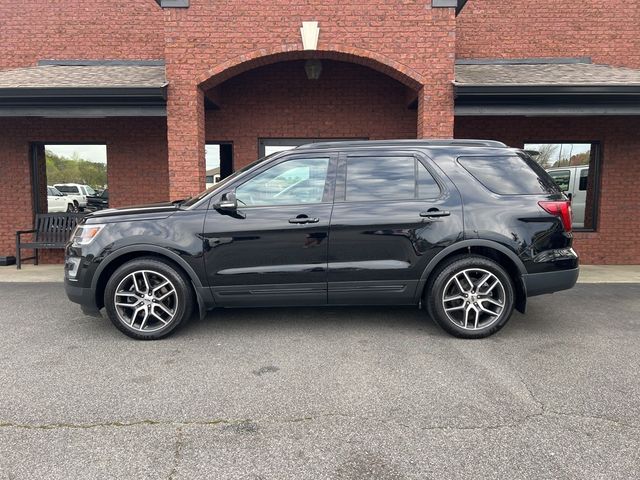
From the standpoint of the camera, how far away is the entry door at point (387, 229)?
4301 millimetres

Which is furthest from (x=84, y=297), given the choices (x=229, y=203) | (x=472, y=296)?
(x=472, y=296)

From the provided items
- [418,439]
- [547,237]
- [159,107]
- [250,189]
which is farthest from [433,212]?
[159,107]

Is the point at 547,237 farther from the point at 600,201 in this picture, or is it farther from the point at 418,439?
the point at 600,201

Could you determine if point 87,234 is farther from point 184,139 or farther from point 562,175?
point 562,175

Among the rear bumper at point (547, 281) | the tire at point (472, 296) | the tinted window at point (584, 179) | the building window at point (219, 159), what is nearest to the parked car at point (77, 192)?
Answer: the building window at point (219, 159)

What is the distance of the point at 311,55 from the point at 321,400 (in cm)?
573

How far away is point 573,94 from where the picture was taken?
22.5 ft

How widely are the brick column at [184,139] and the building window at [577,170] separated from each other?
635cm

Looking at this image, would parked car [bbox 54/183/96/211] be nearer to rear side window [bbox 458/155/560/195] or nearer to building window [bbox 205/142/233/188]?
building window [bbox 205/142/233/188]

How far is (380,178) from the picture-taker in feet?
14.6

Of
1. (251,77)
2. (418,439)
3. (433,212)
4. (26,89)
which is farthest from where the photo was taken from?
(251,77)

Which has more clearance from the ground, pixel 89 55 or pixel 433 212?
pixel 89 55

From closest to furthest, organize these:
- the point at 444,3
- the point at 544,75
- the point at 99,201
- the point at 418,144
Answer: the point at 418,144
the point at 444,3
the point at 544,75
the point at 99,201

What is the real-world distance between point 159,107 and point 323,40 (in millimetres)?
2790
